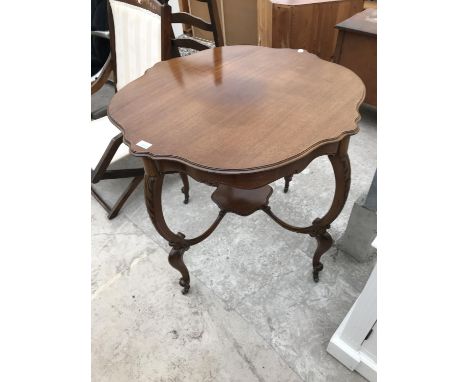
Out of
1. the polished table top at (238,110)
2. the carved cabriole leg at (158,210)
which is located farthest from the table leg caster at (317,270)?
the polished table top at (238,110)

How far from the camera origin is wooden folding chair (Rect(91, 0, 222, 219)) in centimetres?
145

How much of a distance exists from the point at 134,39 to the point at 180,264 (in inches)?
46.3

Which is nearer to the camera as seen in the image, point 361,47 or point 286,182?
point 286,182

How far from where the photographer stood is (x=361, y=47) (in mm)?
2057

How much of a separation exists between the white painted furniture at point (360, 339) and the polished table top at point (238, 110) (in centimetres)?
50

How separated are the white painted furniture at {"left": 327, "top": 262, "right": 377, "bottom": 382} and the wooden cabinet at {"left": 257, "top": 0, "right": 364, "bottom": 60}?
2245 millimetres

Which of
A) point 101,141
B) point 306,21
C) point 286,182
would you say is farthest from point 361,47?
point 101,141

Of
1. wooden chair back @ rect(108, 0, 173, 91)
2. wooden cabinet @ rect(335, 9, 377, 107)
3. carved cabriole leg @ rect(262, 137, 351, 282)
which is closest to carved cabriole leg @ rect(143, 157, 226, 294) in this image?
carved cabriole leg @ rect(262, 137, 351, 282)

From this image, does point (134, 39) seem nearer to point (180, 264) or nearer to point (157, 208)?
point (157, 208)

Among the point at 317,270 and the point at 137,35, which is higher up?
the point at 137,35

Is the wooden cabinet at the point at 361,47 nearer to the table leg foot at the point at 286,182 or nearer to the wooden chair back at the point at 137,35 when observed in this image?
the table leg foot at the point at 286,182

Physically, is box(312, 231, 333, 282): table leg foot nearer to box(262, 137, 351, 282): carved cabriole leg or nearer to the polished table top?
box(262, 137, 351, 282): carved cabriole leg

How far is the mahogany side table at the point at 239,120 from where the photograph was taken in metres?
0.82
